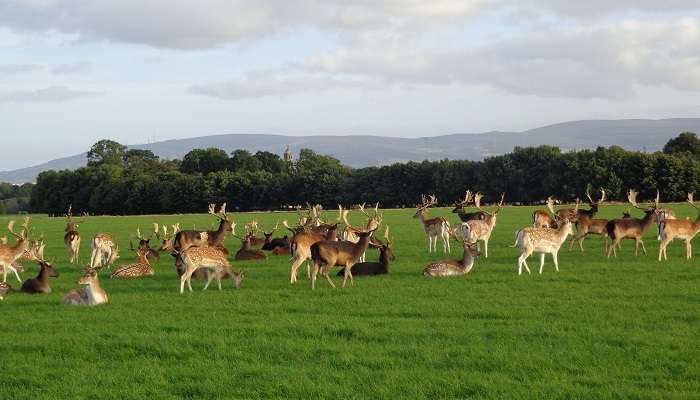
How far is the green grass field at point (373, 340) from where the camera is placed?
20.9 ft

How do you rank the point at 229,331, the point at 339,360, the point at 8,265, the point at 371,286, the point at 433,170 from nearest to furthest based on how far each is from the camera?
the point at 339,360
the point at 229,331
the point at 371,286
the point at 8,265
the point at 433,170

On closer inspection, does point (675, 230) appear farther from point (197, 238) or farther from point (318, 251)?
point (197, 238)

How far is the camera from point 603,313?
28.9 ft

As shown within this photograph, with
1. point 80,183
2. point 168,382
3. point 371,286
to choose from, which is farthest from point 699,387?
point 80,183

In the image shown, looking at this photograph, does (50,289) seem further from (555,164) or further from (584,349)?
(555,164)

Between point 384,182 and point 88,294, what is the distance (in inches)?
1975

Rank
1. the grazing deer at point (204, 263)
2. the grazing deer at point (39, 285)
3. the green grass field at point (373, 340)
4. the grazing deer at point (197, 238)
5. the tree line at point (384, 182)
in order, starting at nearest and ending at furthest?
the green grass field at point (373, 340) → the grazing deer at point (204, 263) → the grazing deer at point (39, 285) → the grazing deer at point (197, 238) → the tree line at point (384, 182)

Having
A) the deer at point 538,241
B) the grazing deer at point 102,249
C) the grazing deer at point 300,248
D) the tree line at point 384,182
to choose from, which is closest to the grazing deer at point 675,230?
the deer at point 538,241

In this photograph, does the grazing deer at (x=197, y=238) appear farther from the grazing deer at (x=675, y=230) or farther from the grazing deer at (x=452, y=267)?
the grazing deer at (x=675, y=230)

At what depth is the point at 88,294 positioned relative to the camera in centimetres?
1031

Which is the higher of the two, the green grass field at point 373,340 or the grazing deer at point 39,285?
the grazing deer at point 39,285

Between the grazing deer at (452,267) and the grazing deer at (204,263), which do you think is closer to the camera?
the grazing deer at (204,263)

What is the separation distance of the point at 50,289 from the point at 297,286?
3562mm

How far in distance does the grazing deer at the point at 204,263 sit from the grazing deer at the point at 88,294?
3.86 ft
